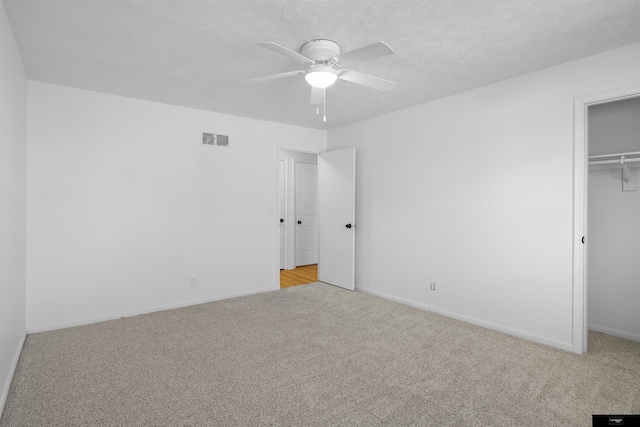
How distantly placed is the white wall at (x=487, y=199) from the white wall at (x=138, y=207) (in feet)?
5.49

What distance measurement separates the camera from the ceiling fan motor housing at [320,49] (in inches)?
91.4

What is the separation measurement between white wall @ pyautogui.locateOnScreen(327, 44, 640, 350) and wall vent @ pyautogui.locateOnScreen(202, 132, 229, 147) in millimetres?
1919

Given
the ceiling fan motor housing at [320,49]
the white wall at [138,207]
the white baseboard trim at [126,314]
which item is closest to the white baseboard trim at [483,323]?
the white wall at [138,207]

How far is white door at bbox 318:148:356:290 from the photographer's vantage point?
15.8ft

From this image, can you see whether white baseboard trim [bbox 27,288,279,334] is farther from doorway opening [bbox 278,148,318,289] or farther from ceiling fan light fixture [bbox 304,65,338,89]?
ceiling fan light fixture [bbox 304,65,338,89]

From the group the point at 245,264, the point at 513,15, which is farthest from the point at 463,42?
the point at 245,264

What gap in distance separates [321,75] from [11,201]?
2.41 m

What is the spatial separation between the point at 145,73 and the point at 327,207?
9.97 ft

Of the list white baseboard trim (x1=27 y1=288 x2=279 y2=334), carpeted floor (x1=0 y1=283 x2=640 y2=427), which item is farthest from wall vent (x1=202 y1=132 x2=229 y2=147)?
carpeted floor (x1=0 y1=283 x2=640 y2=427)

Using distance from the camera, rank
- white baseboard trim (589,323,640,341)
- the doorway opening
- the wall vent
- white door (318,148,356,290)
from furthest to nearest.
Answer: the doorway opening → white door (318,148,356,290) → the wall vent → white baseboard trim (589,323,640,341)

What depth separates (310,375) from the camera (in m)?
2.45

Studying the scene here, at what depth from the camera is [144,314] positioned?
148 inches

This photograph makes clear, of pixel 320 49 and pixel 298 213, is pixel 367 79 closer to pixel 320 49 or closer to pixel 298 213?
pixel 320 49

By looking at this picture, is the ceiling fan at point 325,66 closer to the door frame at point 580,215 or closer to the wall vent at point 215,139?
the door frame at point 580,215
